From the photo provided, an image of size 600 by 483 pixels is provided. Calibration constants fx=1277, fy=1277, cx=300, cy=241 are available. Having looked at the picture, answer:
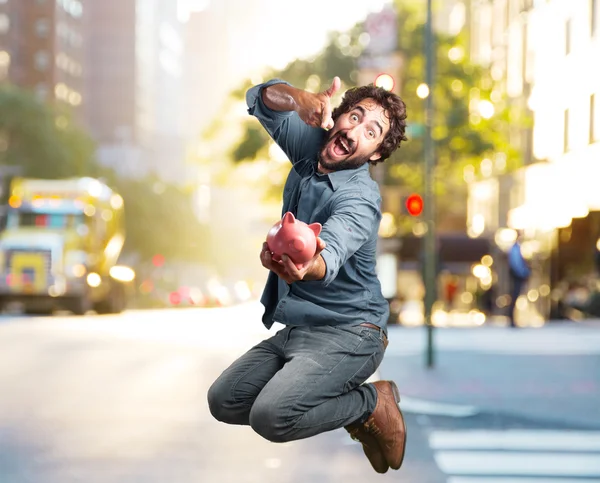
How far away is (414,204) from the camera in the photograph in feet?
59.7

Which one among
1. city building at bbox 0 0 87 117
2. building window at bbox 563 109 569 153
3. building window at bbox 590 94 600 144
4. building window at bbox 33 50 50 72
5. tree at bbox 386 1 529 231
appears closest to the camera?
building window at bbox 590 94 600 144

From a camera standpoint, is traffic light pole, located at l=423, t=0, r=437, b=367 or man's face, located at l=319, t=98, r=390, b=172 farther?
traffic light pole, located at l=423, t=0, r=437, b=367

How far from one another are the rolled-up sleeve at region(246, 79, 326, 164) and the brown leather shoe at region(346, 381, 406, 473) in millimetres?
791

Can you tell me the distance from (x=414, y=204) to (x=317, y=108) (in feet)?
48.7

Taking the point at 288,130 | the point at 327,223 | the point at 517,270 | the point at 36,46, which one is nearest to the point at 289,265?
the point at 327,223

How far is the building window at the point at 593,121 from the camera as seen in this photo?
34.3 meters

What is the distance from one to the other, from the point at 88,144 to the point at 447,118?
36486mm

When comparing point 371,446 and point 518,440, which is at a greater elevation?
point 371,446

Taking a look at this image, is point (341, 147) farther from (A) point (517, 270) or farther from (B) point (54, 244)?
(B) point (54, 244)

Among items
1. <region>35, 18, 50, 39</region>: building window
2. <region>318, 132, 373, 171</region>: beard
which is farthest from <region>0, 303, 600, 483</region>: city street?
<region>35, 18, 50, 39</region>: building window

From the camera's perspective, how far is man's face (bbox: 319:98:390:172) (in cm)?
364

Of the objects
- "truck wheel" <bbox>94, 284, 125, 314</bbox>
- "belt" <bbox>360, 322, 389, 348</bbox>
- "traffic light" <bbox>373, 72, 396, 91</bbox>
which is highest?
"traffic light" <bbox>373, 72, 396, 91</bbox>

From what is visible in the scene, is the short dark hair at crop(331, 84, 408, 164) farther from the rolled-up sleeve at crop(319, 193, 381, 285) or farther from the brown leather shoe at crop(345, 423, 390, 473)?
the brown leather shoe at crop(345, 423, 390, 473)

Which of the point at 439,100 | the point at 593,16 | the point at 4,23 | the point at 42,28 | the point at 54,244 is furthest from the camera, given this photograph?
the point at 42,28
